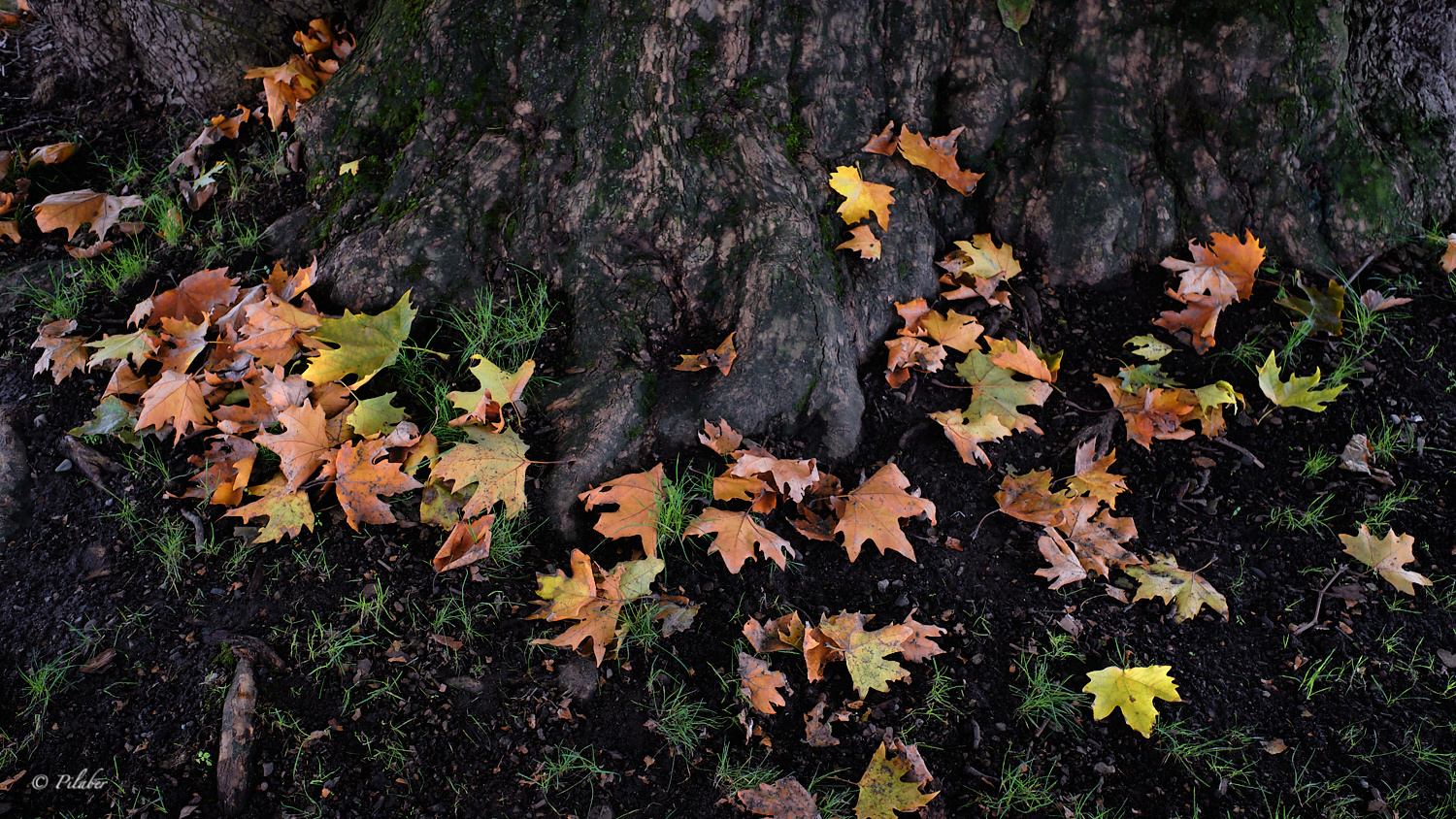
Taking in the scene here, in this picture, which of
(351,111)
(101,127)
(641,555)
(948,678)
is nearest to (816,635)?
(948,678)

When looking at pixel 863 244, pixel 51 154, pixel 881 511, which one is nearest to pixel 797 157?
pixel 863 244

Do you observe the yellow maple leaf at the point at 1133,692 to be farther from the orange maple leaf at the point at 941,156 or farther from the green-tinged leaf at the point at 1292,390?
the orange maple leaf at the point at 941,156

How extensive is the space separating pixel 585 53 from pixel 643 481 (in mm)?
1416

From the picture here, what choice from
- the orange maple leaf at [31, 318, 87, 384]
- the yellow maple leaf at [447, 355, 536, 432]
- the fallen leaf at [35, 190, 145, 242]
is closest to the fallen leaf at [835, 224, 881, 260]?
the yellow maple leaf at [447, 355, 536, 432]

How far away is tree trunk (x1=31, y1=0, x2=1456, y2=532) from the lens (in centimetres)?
252

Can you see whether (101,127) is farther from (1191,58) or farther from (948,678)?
(1191,58)

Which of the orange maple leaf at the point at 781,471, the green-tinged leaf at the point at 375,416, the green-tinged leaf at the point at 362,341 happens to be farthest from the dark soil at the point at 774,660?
the green-tinged leaf at the point at 362,341

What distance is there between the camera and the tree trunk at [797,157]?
2.52m

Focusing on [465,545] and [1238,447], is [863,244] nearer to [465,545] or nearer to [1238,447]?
[1238,447]

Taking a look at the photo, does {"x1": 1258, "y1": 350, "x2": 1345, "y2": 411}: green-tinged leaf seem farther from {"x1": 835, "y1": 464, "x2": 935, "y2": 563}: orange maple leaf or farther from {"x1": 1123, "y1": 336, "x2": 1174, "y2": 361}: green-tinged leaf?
{"x1": 835, "y1": 464, "x2": 935, "y2": 563}: orange maple leaf

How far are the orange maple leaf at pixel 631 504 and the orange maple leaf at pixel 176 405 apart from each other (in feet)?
3.82

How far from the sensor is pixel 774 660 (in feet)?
6.89

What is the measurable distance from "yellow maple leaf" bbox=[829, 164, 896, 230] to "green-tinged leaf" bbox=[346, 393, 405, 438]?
154cm

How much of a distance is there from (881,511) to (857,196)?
42.6 inches
